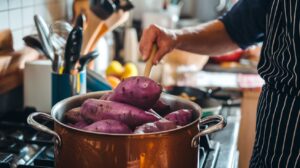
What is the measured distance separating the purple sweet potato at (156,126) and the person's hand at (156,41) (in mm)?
329

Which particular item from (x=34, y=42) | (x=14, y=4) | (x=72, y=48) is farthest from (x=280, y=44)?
(x=14, y=4)

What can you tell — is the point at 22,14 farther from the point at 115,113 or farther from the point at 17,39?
the point at 115,113

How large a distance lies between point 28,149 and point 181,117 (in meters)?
0.46

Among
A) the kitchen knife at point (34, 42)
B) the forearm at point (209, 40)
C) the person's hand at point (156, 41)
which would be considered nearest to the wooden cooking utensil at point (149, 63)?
the person's hand at point (156, 41)

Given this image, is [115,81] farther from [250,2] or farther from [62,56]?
[250,2]

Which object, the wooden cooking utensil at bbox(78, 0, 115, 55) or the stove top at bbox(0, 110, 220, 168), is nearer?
the stove top at bbox(0, 110, 220, 168)

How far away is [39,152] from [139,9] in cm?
137

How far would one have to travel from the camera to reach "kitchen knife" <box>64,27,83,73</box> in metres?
1.19

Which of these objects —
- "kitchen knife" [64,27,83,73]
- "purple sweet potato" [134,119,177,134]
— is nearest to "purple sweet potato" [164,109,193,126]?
"purple sweet potato" [134,119,177,134]

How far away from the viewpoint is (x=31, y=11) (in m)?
1.46

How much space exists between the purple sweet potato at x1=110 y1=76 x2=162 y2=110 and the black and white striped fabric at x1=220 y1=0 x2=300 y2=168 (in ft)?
1.20

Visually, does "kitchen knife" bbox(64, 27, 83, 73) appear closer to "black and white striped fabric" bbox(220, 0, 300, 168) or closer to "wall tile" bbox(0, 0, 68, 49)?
"wall tile" bbox(0, 0, 68, 49)

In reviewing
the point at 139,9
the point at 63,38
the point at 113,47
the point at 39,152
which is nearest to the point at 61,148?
the point at 39,152

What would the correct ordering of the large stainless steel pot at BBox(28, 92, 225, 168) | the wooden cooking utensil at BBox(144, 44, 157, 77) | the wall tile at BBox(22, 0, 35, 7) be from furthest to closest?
1. the wall tile at BBox(22, 0, 35, 7)
2. the wooden cooking utensil at BBox(144, 44, 157, 77)
3. the large stainless steel pot at BBox(28, 92, 225, 168)
